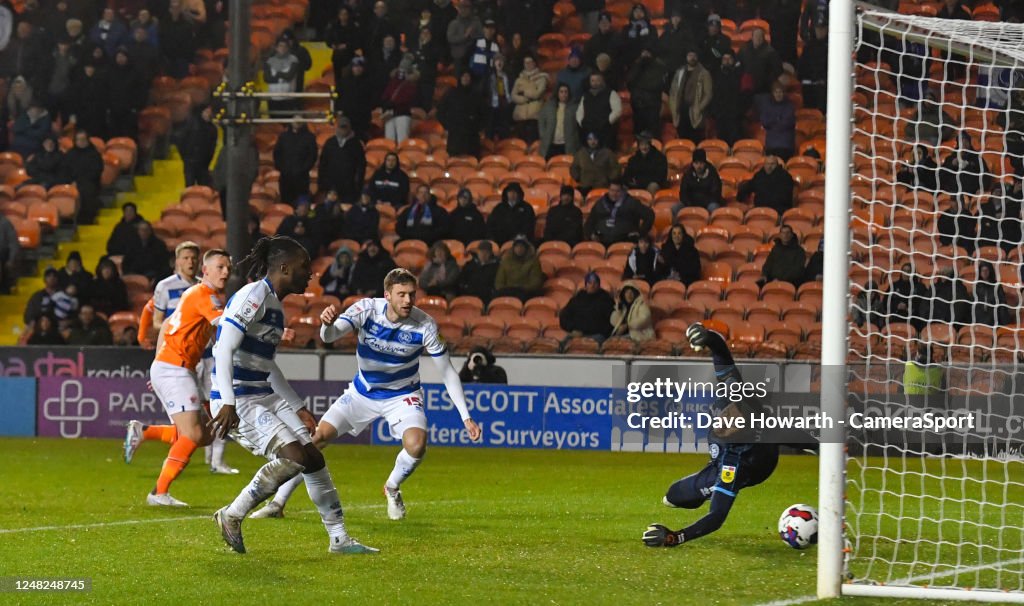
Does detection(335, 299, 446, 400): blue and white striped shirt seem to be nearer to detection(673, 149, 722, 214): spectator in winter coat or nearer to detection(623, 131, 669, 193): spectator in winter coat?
detection(673, 149, 722, 214): spectator in winter coat

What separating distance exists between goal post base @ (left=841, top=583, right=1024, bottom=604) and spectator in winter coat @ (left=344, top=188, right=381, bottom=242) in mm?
14149

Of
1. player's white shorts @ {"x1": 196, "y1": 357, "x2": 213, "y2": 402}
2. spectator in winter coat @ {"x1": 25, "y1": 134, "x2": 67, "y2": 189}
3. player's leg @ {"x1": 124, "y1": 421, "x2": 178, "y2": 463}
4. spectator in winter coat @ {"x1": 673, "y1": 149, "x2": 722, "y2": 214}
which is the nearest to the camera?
player's leg @ {"x1": 124, "y1": 421, "x2": 178, "y2": 463}

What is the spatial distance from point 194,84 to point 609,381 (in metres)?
10.7

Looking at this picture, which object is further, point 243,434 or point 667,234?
point 667,234

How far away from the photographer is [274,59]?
74.0ft

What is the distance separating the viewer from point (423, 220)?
20594mm

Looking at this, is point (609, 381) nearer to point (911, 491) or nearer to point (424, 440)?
point (911, 491)

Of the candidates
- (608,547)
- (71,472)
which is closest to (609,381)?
(71,472)

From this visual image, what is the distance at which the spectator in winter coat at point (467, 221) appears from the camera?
2041 cm

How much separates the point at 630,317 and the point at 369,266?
3.78 metres

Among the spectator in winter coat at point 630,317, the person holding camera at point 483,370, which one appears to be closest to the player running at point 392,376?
the person holding camera at point 483,370

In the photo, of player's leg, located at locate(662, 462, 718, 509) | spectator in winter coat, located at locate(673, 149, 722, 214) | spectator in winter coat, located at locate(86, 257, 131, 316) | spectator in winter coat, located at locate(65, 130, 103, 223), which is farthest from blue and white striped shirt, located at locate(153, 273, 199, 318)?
spectator in winter coat, located at locate(65, 130, 103, 223)

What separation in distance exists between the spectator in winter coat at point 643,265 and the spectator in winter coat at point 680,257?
68mm

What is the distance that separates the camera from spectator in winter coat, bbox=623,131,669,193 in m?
20.6
